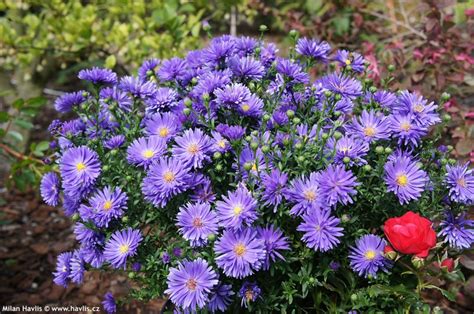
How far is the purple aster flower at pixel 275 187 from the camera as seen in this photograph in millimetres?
1161

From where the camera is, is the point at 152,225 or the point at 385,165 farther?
the point at 152,225

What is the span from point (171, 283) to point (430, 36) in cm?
153

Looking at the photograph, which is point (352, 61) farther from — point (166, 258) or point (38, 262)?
point (38, 262)

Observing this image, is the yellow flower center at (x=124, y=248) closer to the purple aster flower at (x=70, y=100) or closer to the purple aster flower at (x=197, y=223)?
the purple aster flower at (x=197, y=223)

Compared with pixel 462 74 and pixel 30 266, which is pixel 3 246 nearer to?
pixel 30 266

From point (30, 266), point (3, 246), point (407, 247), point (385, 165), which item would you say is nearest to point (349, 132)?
point (385, 165)

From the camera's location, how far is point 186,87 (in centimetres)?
151

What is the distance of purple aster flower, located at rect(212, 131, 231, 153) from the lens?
1230 millimetres

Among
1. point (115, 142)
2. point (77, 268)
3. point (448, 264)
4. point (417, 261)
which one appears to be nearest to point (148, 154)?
point (115, 142)

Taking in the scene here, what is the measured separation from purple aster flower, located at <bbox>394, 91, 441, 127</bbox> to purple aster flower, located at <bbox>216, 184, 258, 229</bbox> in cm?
42

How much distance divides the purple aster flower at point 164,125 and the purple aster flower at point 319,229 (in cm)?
36

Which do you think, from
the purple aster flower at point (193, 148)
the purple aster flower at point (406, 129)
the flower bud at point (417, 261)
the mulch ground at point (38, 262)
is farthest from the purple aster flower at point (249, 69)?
the mulch ground at point (38, 262)

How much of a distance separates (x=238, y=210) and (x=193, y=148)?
0.57 feet

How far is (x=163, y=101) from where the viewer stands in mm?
1371
